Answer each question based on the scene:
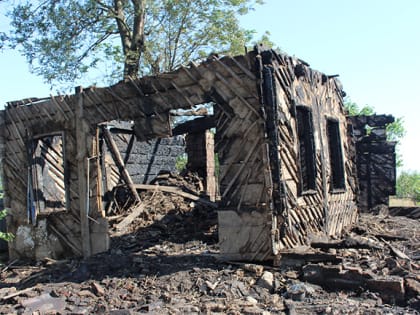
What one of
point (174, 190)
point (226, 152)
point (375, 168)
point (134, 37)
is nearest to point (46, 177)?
point (174, 190)

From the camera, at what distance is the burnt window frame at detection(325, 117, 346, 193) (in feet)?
35.9

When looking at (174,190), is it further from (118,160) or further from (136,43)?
(136,43)

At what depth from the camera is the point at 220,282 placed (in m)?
6.86

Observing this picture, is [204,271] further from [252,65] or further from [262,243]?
[252,65]

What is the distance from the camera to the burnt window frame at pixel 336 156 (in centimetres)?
1094

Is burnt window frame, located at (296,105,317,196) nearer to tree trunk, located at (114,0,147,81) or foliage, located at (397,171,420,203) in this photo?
tree trunk, located at (114,0,147,81)

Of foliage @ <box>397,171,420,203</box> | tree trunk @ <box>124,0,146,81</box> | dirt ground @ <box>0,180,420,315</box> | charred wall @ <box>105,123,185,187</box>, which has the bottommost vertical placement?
dirt ground @ <box>0,180,420,315</box>

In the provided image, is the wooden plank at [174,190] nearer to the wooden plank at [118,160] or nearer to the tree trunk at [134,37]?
the wooden plank at [118,160]

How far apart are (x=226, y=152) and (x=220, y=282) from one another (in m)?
2.23

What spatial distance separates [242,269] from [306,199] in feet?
7.31

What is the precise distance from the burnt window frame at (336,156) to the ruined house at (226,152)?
26 millimetres

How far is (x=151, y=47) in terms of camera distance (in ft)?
62.4

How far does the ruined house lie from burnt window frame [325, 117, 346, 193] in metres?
0.03

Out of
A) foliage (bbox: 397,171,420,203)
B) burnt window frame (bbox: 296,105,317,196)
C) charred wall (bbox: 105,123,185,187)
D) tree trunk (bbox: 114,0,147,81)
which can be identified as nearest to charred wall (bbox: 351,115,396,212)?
charred wall (bbox: 105,123,185,187)
